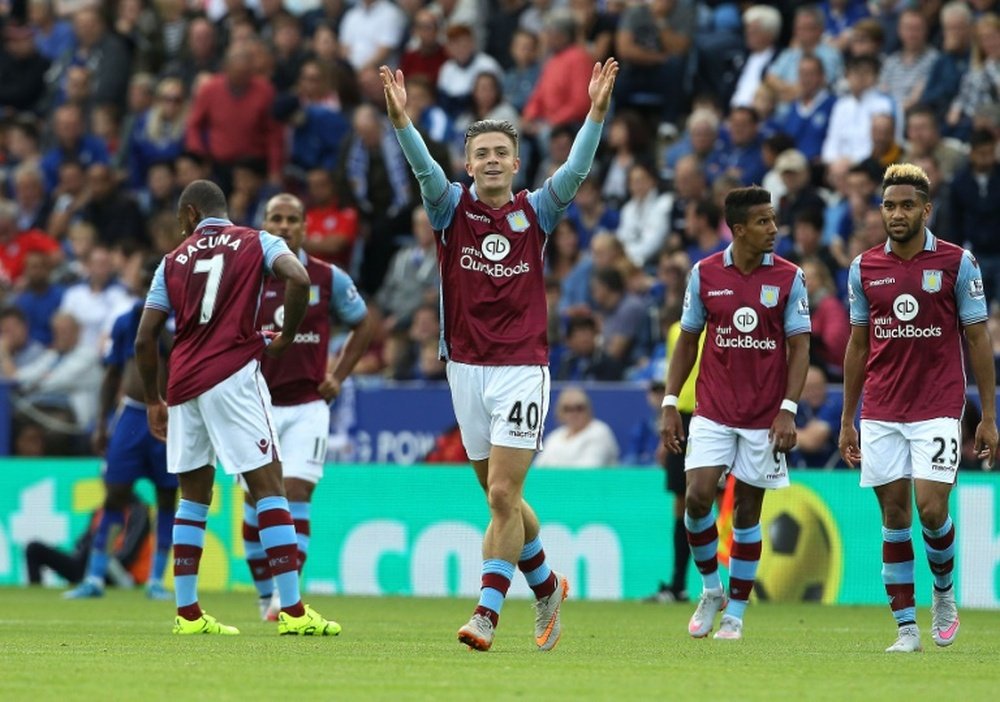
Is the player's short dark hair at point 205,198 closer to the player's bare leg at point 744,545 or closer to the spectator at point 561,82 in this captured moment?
the player's bare leg at point 744,545

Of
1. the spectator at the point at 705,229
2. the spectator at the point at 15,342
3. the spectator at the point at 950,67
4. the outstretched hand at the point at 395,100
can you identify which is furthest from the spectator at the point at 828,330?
the spectator at the point at 15,342

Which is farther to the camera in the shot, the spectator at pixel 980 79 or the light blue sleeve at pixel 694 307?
the spectator at pixel 980 79

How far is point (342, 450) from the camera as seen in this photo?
63.8 feet

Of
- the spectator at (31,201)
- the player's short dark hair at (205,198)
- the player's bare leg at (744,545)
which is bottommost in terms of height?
the player's bare leg at (744,545)

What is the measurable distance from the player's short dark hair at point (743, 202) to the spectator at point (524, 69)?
38.0 feet

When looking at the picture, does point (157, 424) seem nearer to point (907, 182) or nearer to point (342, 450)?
point (907, 182)

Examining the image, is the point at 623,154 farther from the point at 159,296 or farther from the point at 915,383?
the point at 915,383

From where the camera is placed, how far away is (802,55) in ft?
68.9

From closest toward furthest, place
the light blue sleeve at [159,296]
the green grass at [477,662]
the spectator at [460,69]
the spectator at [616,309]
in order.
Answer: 1. the green grass at [477,662]
2. the light blue sleeve at [159,296]
3. the spectator at [616,309]
4. the spectator at [460,69]

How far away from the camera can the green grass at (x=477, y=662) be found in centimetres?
823

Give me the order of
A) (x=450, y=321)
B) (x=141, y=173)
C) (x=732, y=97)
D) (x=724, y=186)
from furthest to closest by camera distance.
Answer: (x=141, y=173)
(x=732, y=97)
(x=724, y=186)
(x=450, y=321)

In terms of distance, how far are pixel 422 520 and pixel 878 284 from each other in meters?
8.01

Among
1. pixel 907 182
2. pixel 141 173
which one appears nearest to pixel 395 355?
pixel 141 173

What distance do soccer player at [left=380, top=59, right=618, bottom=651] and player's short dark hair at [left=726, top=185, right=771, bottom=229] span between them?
1.73 meters
